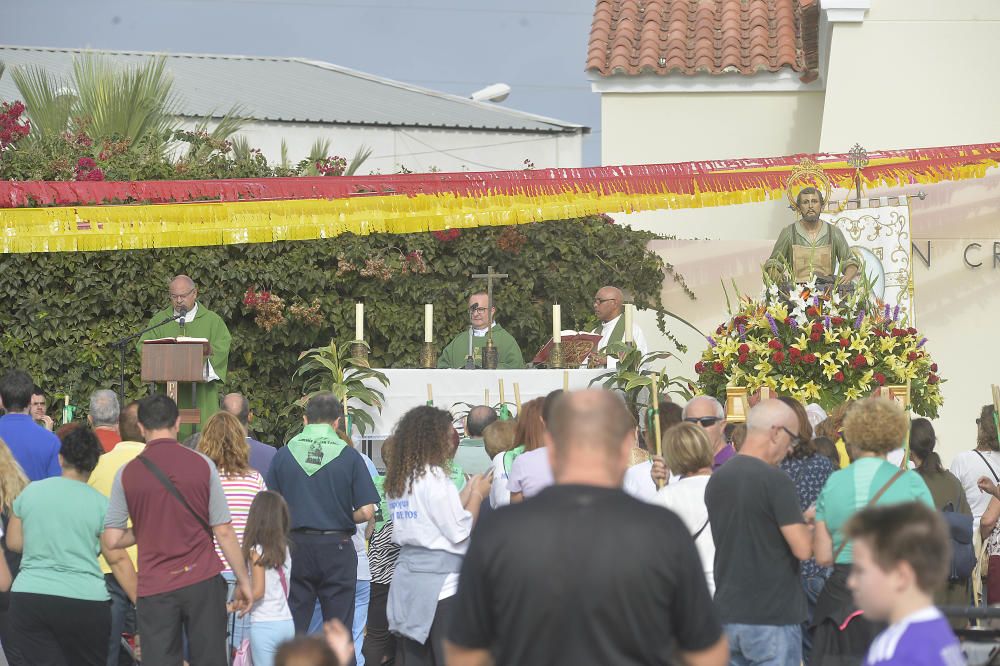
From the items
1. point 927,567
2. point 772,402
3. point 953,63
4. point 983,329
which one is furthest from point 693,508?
point 953,63

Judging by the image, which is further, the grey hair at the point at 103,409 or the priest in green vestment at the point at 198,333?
the priest in green vestment at the point at 198,333

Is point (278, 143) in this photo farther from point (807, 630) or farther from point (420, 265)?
point (807, 630)

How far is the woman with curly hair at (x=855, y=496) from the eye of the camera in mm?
5906

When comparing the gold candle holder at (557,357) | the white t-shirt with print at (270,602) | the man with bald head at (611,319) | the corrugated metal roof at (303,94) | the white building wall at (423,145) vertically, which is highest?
the corrugated metal roof at (303,94)

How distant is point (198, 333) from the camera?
1205 cm

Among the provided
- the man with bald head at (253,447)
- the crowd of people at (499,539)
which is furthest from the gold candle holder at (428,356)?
the man with bald head at (253,447)

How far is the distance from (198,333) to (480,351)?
7.78 ft

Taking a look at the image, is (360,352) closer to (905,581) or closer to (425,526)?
(425,526)

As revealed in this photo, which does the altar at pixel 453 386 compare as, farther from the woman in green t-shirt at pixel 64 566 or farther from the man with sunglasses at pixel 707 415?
the woman in green t-shirt at pixel 64 566

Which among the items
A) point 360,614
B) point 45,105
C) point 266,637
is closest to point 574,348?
point 360,614

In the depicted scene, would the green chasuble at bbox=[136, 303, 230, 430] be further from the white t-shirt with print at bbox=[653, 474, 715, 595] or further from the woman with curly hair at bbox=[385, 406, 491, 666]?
the white t-shirt with print at bbox=[653, 474, 715, 595]

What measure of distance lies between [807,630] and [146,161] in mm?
8988

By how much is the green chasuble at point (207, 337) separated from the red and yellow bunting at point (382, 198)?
1.21m

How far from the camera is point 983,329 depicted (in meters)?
15.7
